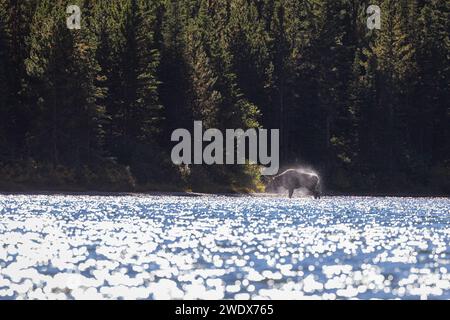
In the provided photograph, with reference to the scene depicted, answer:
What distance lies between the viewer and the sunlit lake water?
21812 millimetres

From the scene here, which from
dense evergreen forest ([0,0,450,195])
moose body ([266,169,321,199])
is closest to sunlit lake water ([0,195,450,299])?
dense evergreen forest ([0,0,450,195])

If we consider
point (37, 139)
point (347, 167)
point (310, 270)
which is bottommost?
point (347, 167)

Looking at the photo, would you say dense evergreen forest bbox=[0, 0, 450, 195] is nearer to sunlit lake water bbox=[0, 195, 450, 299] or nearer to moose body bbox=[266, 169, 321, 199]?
moose body bbox=[266, 169, 321, 199]

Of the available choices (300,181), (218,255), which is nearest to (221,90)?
(300,181)

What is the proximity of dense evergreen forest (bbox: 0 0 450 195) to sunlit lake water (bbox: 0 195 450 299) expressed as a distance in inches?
1036

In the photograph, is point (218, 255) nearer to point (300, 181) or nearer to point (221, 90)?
point (300, 181)

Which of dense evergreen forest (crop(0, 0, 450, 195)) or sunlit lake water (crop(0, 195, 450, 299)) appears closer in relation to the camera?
sunlit lake water (crop(0, 195, 450, 299))

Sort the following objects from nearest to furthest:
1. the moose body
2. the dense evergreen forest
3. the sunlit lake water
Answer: the sunlit lake water → the dense evergreen forest → the moose body

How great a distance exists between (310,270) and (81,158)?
51812 mm

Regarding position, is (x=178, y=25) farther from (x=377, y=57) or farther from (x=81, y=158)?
(x=377, y=57)

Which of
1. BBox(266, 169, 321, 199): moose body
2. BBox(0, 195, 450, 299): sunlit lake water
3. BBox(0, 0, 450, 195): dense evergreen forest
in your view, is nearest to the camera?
BBox(0, 195, 450, 299): sunlit lake water

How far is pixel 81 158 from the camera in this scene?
7569 centimetres

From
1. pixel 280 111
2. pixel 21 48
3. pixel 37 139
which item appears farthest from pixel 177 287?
pixel 280 111
